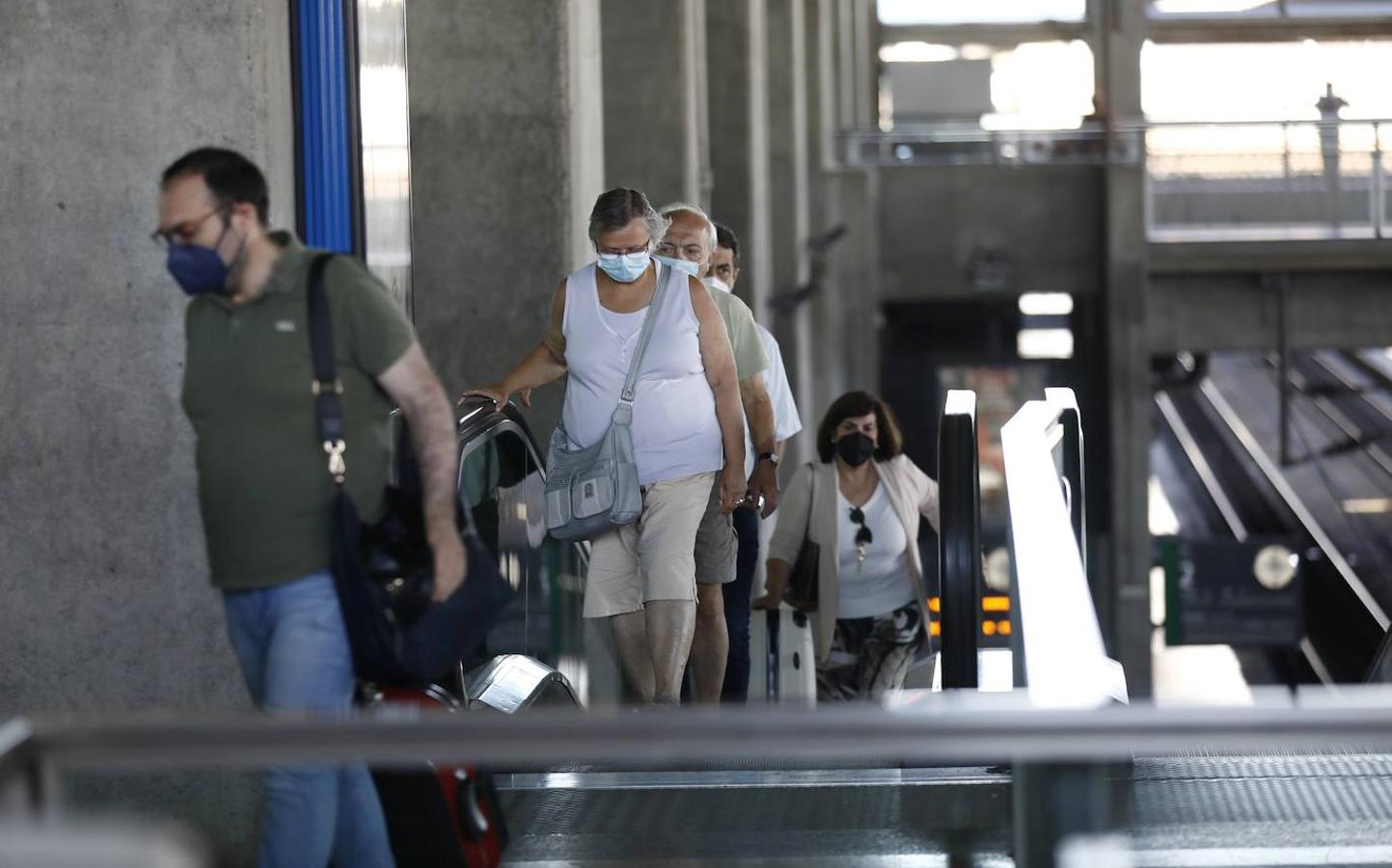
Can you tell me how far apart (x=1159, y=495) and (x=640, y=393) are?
82.2ft

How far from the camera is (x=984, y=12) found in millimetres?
30734

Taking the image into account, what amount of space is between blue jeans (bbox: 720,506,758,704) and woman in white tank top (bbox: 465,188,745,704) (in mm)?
797

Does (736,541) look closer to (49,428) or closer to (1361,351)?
(49,428)

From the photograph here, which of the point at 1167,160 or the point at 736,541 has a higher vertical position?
the point at 1167,160

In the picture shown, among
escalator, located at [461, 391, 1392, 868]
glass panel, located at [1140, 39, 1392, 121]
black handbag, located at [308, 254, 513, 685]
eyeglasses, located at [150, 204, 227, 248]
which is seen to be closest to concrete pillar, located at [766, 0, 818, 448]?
glass panel, located at [1140, 39, 1392, 121]

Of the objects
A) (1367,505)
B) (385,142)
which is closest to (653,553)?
(385,142)

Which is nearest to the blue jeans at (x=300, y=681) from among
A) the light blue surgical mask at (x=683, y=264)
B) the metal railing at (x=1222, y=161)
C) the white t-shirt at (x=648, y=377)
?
the white t-shirt at (x=648, y=377)

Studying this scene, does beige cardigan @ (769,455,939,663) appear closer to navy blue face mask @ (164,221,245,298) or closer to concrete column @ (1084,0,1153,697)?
navy blue face mask @ (164,221,245,298)

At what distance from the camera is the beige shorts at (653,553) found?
5.47m

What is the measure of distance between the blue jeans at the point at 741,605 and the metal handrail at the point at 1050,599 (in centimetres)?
213

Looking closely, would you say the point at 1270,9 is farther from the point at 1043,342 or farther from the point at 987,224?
the point at 987,224

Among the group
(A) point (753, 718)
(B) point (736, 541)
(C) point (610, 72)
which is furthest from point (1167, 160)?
(A) point (753, 718)

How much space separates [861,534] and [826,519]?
14 centimetres

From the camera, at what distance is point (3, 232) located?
4707mm
